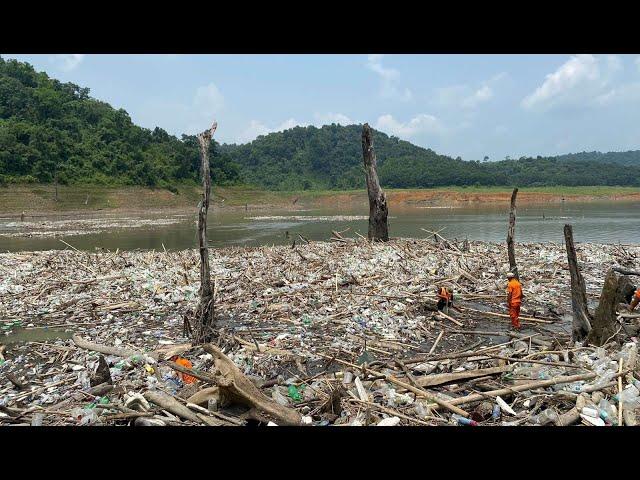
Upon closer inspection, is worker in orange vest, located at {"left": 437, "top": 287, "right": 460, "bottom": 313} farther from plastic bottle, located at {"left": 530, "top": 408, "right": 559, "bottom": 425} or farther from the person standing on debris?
plastic bottle, located at {"left": 530, "top": 408, "right": 559, "bottom": 425}

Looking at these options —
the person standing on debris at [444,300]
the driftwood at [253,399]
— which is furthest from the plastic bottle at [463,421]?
the person standing on debris at [444,300]

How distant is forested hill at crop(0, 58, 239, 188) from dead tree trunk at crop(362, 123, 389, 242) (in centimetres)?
5099

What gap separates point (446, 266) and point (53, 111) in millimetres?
79239

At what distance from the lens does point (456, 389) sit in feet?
19.1

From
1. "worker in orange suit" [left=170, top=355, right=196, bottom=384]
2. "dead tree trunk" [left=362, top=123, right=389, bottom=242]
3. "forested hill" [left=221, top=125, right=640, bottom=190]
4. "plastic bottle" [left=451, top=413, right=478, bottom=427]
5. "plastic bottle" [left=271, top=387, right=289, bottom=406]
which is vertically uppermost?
"forested hill" [left=221, top=125, right=640, bottom=190]

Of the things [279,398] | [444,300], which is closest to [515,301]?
[444,300]

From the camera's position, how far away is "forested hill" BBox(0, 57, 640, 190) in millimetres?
62781

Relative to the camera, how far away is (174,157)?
77562mm

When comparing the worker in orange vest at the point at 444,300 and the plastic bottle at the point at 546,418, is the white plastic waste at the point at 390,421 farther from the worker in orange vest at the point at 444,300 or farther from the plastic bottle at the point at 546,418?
the worker in orange vest at the point at 444,300

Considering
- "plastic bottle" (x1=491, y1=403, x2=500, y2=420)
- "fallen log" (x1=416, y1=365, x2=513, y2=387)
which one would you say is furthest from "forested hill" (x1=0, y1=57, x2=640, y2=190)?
"plastic bottle" (x1=491, y1=403, x2=500, y2=420)

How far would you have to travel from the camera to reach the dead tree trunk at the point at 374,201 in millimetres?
19328
